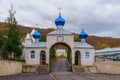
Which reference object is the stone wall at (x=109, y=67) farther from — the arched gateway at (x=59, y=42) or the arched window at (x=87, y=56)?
the arched gateway at (x=59, y=42)

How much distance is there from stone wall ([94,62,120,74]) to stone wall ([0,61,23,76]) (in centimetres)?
1238

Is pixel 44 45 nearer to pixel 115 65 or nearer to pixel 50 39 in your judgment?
pixel 50 39

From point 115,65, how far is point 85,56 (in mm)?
6856

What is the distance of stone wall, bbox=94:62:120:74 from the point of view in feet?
123

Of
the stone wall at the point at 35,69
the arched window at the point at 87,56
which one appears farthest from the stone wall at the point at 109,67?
the stone wall at the point at 35,69

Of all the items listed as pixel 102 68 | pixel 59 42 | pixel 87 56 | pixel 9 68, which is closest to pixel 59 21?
pixel 59 42

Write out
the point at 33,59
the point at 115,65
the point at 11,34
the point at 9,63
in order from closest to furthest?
the point at 9,63, the point at 115,65, the point at 11,34, the point at 33,59

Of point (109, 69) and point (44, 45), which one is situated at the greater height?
point (44, 45)

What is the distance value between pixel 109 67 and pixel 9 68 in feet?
49.2

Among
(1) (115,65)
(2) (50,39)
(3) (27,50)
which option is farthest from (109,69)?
(3) (27,50)

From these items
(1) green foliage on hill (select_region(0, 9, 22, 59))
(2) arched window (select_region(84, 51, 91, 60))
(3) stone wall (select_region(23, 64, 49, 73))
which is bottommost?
(3) stone wall (select_region(23, 64, 49, 73))

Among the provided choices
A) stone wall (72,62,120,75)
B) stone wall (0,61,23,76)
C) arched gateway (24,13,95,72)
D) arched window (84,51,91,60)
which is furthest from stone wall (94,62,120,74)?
stone wall (0,61,23,76)

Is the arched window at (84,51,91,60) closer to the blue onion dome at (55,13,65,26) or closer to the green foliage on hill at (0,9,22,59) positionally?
the blue onion dome at (55,13,65,26)

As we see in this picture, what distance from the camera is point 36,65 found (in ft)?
135
